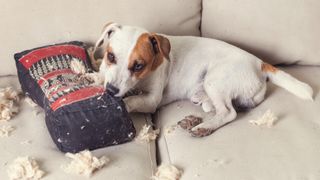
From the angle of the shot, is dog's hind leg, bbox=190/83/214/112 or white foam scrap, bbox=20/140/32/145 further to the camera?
dog's hind leg, bbox=190/83/214/112

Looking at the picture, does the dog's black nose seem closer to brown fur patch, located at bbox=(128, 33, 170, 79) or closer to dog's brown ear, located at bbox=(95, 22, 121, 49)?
brown fur patch, located at bbox=(128, 33, 170, 79)

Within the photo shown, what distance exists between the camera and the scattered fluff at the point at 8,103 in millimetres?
1455

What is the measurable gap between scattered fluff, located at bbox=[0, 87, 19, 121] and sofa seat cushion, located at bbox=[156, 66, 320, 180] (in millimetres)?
503

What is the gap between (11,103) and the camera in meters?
1.53

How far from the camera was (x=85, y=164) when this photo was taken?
123 cm

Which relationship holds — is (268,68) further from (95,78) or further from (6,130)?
(6,130)

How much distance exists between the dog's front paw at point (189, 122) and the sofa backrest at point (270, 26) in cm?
44

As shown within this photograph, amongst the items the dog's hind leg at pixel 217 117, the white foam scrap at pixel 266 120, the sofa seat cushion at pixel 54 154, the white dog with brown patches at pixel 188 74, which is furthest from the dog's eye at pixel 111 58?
the white foam scrap at pixel 266 120

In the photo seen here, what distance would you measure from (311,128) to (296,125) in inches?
1.9

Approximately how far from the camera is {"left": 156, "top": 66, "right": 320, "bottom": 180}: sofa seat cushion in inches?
49.2

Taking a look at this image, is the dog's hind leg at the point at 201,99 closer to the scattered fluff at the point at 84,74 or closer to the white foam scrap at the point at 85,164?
the scattered fluff at the point at 84,74

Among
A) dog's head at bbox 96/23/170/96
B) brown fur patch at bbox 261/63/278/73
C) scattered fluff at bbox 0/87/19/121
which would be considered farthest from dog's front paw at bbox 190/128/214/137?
scattered fluff at bbox 0/87/19/121

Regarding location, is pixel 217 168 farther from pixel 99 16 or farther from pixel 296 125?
pixel 99 16

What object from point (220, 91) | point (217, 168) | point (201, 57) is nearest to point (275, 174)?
point (217, 168)
